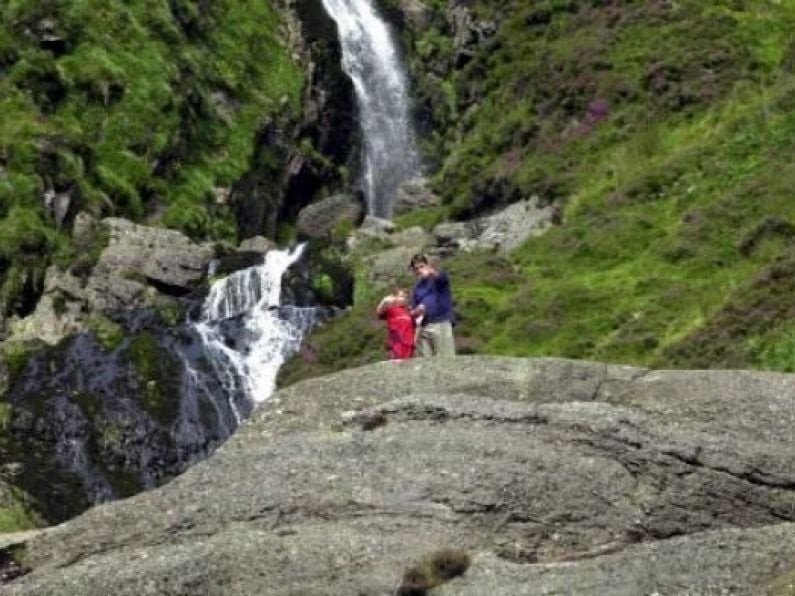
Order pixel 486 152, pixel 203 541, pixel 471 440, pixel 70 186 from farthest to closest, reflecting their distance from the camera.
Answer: pixel 486 152 → pixel 70 186 → pixel 471 440 → pixel 203 541

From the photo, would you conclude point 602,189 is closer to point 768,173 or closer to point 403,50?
point 768,173

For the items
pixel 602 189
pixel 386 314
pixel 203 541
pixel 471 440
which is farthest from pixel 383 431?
pixel 602 189

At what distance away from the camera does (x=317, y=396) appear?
2048 cm

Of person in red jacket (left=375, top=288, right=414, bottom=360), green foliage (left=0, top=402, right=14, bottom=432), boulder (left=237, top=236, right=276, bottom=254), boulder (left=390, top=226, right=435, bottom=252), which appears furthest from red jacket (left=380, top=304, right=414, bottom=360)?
boulder (left=237, top=236, right=276, bottom=254)

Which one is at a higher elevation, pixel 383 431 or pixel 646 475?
pixel 383 431

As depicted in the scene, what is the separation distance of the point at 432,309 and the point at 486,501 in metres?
7.09

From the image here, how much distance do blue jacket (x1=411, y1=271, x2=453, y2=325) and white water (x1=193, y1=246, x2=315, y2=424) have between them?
25.5 meters

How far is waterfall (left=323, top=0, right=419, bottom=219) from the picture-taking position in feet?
257

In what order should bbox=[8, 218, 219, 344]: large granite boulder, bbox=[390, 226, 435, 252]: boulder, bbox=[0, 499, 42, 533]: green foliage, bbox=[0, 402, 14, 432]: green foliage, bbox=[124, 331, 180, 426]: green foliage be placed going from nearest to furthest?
bbox=[0, 499, 42, 533]: green foliage → bbox=[0, 402, 14, 432]: green foliage → bbox=[124, 331, 180, 426]: green foliage → bbox=[8, 218, 219, 344]: large granite boulder → bbox=[390, 226, 435, 252]: boulder

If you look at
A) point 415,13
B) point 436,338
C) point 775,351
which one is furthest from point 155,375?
point 415,13

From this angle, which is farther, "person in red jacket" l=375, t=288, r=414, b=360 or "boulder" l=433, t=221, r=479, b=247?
"boulder" l=433, t=221, r=479, b=247

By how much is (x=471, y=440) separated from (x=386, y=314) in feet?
19.6

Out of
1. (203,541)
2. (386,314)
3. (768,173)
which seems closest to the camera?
(203,541)

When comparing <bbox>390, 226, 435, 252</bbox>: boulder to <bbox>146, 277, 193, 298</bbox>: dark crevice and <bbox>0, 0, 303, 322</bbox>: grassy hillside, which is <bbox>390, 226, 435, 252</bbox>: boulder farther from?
<bbox>0, 0, 303, 322</bbox>: grassy hillside
